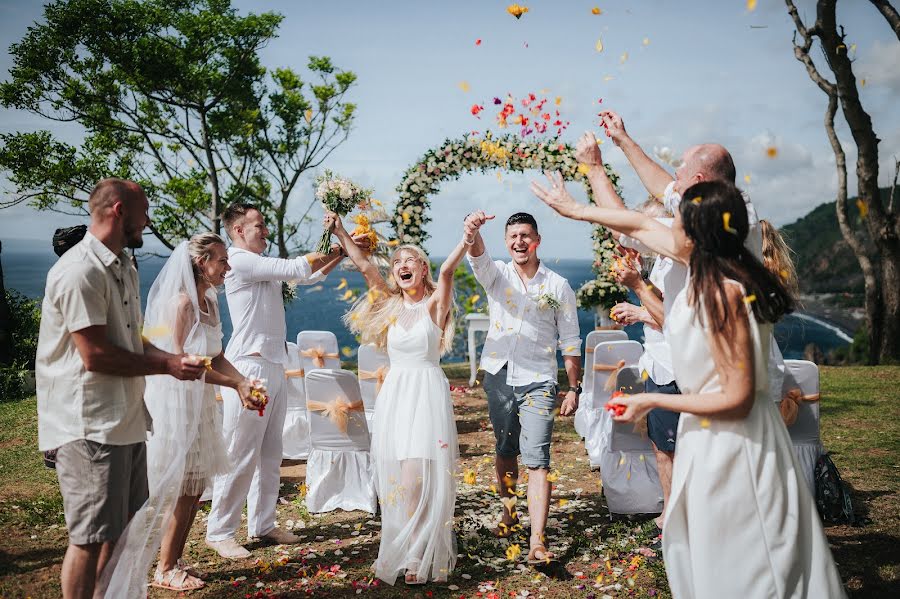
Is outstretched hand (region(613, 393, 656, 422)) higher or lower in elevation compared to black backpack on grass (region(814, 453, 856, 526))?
higher

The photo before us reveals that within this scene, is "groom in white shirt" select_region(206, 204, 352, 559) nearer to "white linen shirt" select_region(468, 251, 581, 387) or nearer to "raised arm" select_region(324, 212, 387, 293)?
"raised arm" select_region(324, 212, 387, 293)

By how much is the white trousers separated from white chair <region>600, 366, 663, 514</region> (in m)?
2.52

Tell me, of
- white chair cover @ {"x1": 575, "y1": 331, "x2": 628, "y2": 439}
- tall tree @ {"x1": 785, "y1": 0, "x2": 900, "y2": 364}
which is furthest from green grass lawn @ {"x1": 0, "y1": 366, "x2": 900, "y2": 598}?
tall tree @ {"x1": 785, "y1": 0, "x2": 900, "y2": 364}

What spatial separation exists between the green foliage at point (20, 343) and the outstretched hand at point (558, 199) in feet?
33.0

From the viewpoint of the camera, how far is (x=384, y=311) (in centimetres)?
491

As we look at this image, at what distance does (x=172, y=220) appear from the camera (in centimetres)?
1545

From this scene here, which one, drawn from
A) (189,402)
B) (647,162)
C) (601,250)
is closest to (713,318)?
(647,162)

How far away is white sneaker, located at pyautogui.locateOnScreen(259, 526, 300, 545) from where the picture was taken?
514 cm

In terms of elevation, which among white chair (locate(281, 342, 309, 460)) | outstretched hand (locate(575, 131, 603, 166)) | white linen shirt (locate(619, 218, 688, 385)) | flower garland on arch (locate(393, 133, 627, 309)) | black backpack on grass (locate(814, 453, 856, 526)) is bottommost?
black backpack on grass (locate(814, 453, 856, 526))

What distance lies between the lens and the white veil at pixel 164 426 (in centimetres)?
336

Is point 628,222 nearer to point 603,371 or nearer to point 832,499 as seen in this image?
point 832,499

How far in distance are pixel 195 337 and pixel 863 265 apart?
548 inches

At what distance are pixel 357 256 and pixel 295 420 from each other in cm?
287

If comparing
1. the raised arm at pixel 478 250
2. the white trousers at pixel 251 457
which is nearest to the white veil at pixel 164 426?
the white trousers at pixel 251 457
